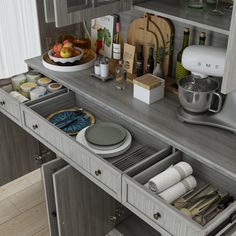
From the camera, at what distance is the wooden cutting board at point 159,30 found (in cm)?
215

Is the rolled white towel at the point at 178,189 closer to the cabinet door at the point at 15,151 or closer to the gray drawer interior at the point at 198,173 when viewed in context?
the gray drawer interior at the point at 198,173

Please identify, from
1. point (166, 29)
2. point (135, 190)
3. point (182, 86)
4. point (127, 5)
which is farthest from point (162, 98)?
point (135, 190)

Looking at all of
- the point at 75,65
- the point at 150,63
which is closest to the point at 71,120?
the point at 75,65

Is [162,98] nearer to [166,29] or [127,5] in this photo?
[166,29]

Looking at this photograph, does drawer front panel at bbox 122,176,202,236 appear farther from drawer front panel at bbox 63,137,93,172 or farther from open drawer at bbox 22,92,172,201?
drawer front panel at bbox 63,137,93,172

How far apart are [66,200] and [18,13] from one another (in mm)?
1550

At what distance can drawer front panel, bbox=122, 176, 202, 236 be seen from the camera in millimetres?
1481

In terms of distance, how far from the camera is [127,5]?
2084 mm

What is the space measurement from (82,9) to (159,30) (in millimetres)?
468

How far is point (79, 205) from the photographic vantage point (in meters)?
2.13

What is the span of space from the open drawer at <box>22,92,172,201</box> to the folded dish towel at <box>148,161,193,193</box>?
11 centimetres

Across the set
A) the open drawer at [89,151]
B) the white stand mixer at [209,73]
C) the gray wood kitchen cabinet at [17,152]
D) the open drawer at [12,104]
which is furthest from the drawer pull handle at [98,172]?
the gray wood kitchen cabinet at [17,152]

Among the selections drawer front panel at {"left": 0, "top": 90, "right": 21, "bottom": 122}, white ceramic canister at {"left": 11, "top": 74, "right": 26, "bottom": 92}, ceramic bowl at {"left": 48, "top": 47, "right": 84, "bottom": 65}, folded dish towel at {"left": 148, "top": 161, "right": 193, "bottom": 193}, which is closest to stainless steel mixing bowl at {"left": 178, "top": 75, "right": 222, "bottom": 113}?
folded dish towel at {"left": 148, "top": 161, "right": 193, "bottom": 193}

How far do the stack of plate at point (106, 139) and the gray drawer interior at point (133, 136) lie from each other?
38 millimetres
